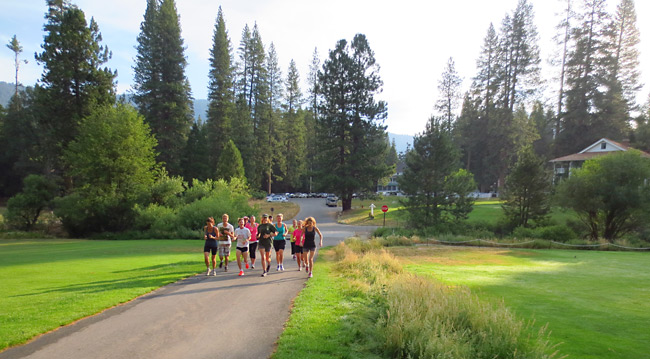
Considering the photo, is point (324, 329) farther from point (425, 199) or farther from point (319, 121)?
point (319, 121)

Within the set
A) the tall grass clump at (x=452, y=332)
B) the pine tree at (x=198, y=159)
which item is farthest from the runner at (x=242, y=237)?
the pine tree at (x=198, y=159)

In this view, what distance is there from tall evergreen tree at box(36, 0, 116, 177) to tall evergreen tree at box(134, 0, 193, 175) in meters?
11.4

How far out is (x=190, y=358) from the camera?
4.76m

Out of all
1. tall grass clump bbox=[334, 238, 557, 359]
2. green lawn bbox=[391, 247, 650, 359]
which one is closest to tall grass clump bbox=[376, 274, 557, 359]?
tall grass clump bbox=[334, 238, 557, 359]

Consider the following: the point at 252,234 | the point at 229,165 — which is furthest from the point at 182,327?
the point at 229,165

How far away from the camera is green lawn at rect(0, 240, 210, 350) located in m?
6.02

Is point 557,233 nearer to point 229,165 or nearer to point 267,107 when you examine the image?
point 229,165

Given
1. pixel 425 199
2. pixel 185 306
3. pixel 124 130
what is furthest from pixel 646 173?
pixel 124 130

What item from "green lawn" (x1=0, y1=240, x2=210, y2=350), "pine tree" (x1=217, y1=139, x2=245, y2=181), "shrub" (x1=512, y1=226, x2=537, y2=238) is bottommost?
"shrub" (x1=512, y1=226, x2=537, y2=238)

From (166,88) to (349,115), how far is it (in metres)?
25.2

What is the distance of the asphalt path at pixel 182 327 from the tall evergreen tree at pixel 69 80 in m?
32.9

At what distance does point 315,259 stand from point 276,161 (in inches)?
2309

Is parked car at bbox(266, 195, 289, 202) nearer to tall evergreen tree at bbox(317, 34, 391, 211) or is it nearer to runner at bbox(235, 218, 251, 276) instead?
tall evergreen tree at bbox(317, 34, 391, 211)

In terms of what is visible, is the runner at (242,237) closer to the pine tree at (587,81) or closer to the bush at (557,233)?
the bush at (557,233)
